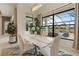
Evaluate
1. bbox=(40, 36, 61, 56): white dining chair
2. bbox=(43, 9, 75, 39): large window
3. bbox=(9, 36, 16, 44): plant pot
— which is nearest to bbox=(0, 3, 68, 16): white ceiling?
bbox=(43, 9, 75, 39): large window

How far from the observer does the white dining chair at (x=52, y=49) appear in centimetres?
183

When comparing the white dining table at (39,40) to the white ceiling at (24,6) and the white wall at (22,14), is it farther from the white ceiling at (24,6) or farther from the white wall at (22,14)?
the white ceiling at (24,6)

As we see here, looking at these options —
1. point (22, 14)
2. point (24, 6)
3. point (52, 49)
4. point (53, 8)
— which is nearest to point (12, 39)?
point (22, 14)

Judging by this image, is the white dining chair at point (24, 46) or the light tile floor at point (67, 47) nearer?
the light tile floor at point (67, 47)

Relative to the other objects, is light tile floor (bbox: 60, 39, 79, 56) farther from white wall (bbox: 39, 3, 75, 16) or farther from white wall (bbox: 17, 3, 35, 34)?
white wall (bbox: 17, 3, 35, 34)

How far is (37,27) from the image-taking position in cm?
188

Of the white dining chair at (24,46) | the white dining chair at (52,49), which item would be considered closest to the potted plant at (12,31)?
the white dining chair at (24,46)

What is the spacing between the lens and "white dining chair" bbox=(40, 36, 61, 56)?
183 cm

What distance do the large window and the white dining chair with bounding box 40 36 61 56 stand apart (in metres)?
0.14

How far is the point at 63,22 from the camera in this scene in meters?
1.82

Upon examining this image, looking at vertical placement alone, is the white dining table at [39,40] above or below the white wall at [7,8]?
below

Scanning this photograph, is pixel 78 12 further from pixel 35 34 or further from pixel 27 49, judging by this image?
pixel 27 49

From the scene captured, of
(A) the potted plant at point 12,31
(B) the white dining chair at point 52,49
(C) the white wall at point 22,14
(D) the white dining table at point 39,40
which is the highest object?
(C) the white wall at point 22,14

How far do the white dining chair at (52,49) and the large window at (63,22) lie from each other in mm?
139
